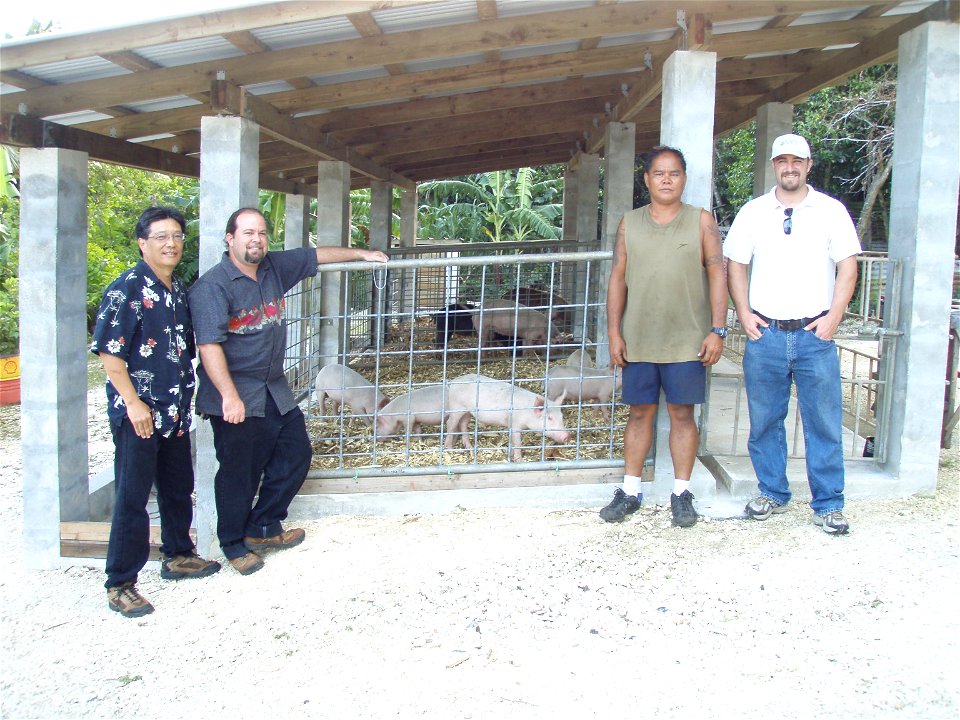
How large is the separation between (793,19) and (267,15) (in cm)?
348

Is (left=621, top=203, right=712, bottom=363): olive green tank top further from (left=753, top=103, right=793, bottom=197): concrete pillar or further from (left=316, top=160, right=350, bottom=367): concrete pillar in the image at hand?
(left=316, top=160, right=350, bottom=367): concrete pillar

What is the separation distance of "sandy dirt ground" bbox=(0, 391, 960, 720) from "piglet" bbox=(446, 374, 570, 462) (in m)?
0.83

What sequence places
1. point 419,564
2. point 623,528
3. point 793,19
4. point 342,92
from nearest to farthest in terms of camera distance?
1. point 419,564
2. point 623,528
3. point 793,19
4. point 342,92

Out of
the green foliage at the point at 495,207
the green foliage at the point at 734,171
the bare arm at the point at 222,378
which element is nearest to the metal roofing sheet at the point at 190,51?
the bare arm at the point at 222,378

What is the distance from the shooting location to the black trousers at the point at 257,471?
3990mm

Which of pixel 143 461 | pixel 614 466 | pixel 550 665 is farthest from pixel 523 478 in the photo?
pixel 143 461

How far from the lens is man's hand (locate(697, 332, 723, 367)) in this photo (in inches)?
160

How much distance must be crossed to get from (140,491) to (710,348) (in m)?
2.90

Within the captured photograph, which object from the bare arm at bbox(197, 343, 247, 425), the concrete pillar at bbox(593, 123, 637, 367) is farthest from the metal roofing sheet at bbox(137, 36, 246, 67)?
the concrete pillar at bbox(593, 123, 637, 367)

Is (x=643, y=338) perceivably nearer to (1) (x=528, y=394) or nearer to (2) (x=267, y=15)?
(1) (x=528, y=394)

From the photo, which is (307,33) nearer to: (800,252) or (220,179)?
(220,179)

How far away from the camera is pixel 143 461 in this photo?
373 cm

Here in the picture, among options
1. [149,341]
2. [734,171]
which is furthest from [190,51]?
[734,171]

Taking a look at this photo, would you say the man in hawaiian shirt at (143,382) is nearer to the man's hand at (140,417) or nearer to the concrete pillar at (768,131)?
the man's hand at (140,417)
